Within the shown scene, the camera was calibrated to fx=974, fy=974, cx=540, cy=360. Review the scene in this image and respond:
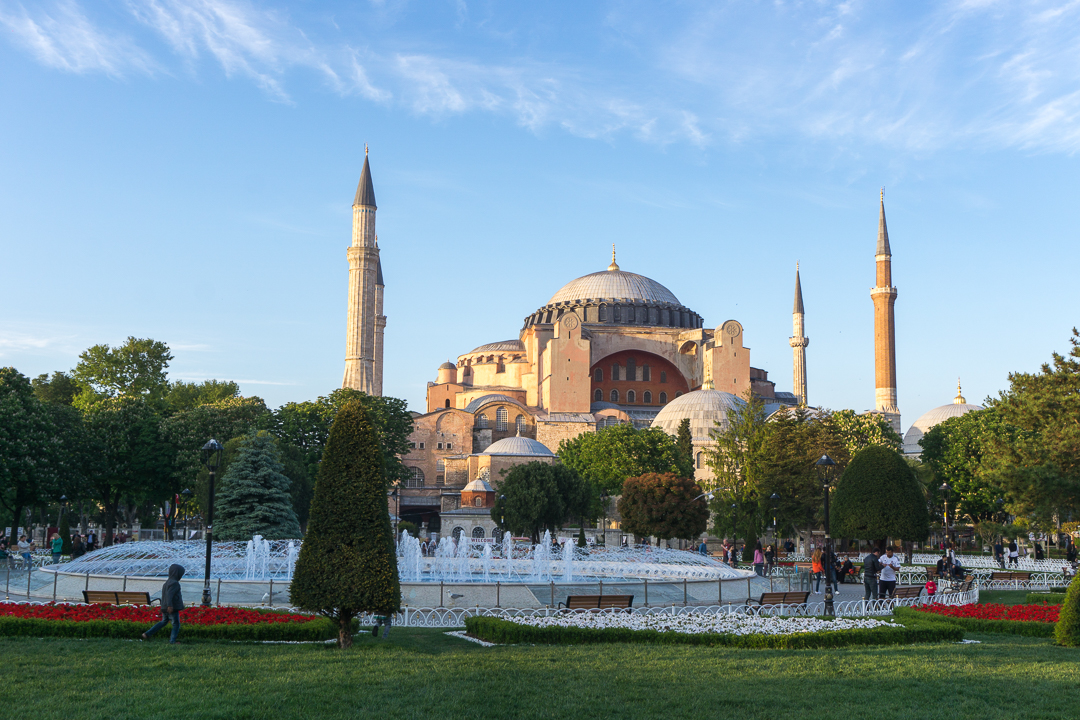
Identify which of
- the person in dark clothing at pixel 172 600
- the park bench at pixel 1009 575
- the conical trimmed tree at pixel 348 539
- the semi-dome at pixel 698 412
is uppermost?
the semi-dome at pixel 698 412

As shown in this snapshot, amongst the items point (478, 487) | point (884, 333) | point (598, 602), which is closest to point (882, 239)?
point (884, 333)

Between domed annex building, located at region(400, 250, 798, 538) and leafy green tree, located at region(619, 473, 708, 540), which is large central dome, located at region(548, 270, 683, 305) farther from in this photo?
leafy green tree, located at region(619, 473, 708, 540)

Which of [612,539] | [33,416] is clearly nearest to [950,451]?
[612,539]

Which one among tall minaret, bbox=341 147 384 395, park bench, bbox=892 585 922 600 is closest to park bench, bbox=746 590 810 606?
park bench, bbox=892 585 922 600

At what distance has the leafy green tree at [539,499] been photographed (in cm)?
3500

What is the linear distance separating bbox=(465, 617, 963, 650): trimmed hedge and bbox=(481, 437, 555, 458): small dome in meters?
37.1

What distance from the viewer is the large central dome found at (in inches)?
2539

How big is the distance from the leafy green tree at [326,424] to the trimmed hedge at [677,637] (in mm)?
24819

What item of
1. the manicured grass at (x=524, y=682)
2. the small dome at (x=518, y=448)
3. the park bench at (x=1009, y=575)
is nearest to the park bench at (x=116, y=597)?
the manicured grass at (x=524, y=682)

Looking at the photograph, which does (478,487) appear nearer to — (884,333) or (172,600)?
(884,333)

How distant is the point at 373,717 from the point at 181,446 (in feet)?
97.5

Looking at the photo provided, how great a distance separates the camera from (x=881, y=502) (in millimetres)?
24703

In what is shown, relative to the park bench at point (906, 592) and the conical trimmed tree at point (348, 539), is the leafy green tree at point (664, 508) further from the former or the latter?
the conical trimmed tree at point (348, 539)

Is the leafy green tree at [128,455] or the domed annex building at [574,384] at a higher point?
the domed annex building at [574,384]
